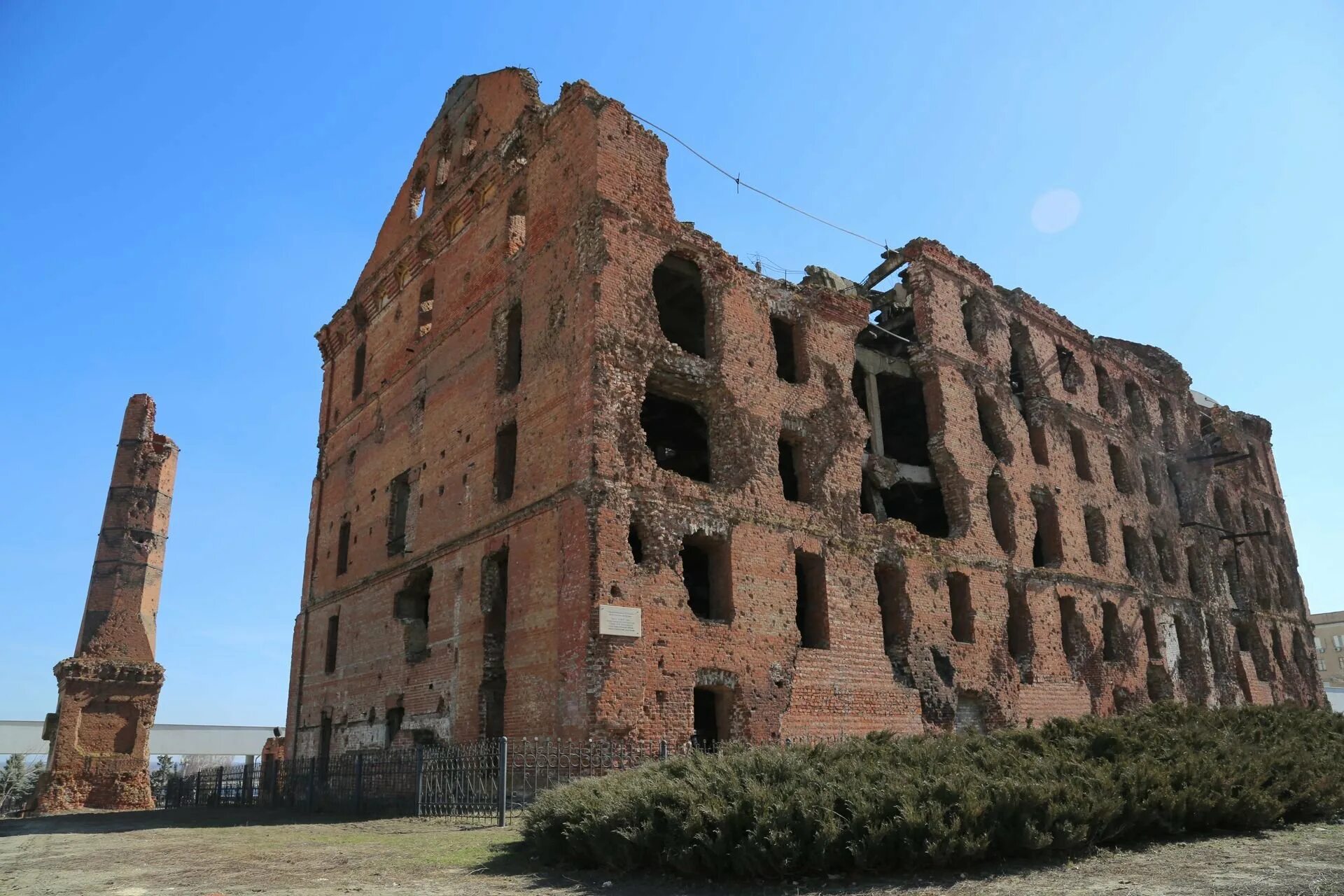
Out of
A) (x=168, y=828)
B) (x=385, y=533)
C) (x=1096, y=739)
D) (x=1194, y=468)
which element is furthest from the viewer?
(x=1194, y=468)

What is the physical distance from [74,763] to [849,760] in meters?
22.4

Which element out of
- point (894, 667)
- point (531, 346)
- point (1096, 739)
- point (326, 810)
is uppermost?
point (531, 346)

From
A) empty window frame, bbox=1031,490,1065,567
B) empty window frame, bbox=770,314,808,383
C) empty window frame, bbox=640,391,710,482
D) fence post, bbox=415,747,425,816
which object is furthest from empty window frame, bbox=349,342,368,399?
empty window frame, bbox=1031,490,1065,567

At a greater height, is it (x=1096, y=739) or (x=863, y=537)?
(x=863, y=537)

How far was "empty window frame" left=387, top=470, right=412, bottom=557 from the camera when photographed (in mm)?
20766

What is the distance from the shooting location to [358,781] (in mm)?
15500

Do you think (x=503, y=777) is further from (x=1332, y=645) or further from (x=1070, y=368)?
(x=1332, y=645)

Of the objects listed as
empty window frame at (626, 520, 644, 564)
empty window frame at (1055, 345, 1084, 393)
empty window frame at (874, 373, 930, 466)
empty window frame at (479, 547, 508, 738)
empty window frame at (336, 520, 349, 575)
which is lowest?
empty window frame at (479, 547, 508, 738)

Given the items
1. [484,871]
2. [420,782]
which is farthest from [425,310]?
[484,871]

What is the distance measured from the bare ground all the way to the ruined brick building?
Answer: 14.4 ft

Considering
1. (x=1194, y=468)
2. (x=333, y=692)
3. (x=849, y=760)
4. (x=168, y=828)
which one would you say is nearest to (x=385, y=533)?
(x=333, y=692)

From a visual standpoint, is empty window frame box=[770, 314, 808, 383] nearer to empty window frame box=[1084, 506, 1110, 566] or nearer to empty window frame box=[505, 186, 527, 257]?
empty window frame box=[505, 186, 527, 257]

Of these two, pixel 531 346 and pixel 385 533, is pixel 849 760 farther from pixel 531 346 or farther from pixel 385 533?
pixel 385 533

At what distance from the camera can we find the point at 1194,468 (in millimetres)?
29922
